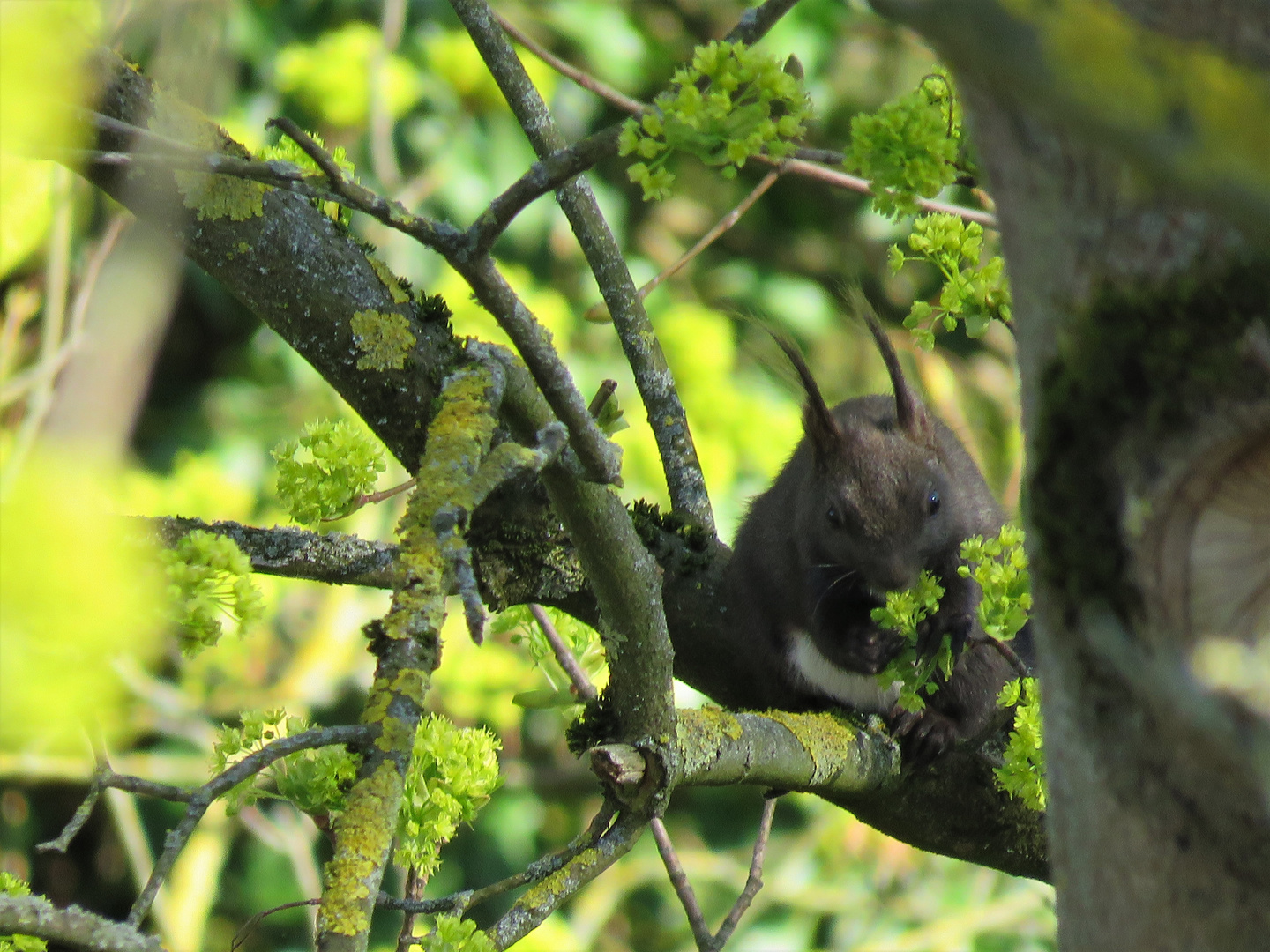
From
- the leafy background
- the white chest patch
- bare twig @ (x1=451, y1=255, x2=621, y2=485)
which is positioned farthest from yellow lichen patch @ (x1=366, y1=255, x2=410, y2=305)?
the leafy background

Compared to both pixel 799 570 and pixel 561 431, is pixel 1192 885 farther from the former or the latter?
pixel 799 570

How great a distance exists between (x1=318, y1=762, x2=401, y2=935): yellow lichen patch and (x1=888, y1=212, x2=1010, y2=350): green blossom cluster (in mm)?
864

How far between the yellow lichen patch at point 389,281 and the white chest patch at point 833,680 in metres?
1.05

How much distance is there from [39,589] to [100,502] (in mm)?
170

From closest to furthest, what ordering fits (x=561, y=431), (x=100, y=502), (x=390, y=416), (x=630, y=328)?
(x=100, y=502), (x=561, y=431), (x=390, y=416), (x=630, y=328)

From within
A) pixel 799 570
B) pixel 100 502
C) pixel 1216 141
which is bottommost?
pixel 100 502

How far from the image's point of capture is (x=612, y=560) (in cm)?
147

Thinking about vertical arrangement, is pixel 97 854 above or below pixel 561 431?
above

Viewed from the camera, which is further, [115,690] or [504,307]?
[504,307]

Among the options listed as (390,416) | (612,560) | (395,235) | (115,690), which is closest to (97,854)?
(395,235)

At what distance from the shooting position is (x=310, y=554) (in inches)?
70.0

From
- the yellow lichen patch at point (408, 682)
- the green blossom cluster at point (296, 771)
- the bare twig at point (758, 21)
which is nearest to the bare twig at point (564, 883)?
the green blossom cluster at point (296, 771)

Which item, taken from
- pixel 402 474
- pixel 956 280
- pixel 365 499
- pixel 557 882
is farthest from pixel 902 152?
pixel 402 474

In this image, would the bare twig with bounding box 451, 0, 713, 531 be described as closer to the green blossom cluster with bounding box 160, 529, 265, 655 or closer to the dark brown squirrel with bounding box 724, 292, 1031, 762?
the dark brown squirrel with bounding box 724, 292, 1031, 762
